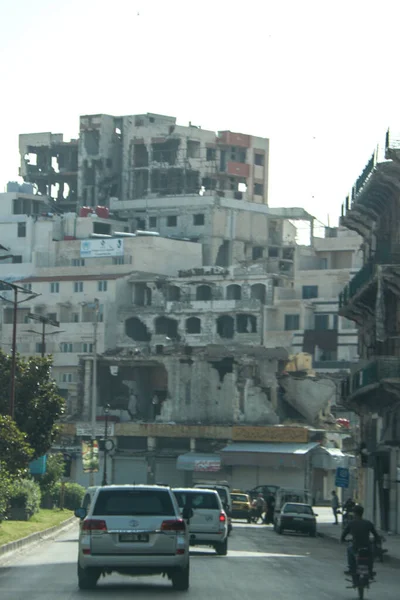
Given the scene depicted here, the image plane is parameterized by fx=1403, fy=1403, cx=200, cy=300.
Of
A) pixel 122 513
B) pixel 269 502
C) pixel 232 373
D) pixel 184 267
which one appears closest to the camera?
pixel 122 513

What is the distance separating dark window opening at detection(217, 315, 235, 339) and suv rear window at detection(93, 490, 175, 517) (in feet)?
346

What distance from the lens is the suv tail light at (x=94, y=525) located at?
75.3 ft

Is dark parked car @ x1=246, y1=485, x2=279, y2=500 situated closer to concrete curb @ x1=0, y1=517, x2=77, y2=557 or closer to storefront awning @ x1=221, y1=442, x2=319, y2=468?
storefront awning @ x1=221, y1=442, x2=319, y2=468

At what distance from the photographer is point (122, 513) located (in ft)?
76.3

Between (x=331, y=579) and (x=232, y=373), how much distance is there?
8230cm

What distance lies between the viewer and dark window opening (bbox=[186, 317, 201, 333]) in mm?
129625

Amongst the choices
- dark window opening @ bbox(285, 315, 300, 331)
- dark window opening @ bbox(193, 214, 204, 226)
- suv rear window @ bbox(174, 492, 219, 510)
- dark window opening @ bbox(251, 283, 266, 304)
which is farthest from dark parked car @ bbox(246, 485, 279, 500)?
suv rear window @ bbox(174, 492, 219, 510)

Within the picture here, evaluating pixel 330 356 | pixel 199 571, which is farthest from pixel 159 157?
pixel 199 571

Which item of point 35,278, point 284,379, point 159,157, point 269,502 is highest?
point 159,157

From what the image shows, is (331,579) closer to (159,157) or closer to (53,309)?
(53,309)

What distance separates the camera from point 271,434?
107m

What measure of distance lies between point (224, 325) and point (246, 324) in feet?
6.74

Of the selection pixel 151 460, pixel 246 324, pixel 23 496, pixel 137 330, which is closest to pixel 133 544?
pixel 23 496

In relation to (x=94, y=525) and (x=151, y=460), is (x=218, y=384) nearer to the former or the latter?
(x=151, y=460)
